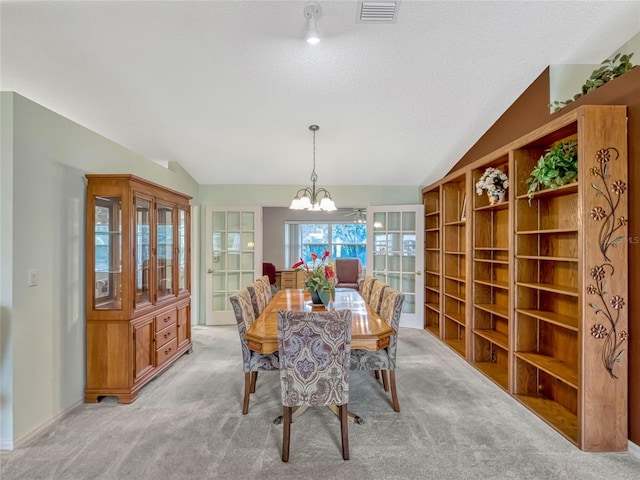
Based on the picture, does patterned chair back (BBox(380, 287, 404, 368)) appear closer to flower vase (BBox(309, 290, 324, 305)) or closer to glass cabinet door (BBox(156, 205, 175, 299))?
flower vase (BBox(309, 290, 324, 305))

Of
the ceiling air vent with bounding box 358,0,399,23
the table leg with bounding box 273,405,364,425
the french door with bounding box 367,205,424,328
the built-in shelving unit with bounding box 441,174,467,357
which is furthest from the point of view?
the french door with bounding box 367,205,424,328

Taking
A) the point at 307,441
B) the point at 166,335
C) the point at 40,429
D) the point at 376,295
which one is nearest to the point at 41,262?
the point at 40,429

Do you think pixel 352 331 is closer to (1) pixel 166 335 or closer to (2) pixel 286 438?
(2) pixel 286 438

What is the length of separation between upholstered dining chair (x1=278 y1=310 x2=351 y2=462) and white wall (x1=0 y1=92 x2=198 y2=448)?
1757 mm

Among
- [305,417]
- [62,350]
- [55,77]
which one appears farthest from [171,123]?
[305,417]

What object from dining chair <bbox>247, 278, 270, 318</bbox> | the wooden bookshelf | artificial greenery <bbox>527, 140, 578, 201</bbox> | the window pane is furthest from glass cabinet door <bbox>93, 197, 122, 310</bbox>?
the window pane

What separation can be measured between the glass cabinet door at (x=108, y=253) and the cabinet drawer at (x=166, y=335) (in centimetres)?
59

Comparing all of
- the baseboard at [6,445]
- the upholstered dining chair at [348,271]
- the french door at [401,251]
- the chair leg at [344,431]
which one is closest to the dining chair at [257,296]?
the chair leg at [344,431]

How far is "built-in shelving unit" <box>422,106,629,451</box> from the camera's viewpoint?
214 cm

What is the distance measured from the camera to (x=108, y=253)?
296cm

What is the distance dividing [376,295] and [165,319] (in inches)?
86.8

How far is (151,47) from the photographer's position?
8.41 ft

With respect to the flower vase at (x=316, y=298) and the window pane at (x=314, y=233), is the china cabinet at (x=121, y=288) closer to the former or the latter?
the flower vase at (x=316, y=298)

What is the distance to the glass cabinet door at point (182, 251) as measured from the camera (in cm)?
405
